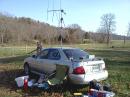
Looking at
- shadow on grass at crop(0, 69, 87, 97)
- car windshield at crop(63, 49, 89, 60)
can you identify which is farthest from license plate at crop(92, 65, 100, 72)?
shadow on grass at crop(0, 69, 87, 97)

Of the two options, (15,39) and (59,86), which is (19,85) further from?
(15,39)

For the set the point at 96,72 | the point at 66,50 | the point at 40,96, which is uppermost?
the point at 66,50

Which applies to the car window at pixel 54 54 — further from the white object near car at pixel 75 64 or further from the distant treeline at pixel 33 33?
the distant treeline at pixel 33 33

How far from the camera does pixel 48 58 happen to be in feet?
39.6

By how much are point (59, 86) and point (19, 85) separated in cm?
158

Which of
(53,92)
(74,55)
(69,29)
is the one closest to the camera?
(53,92)

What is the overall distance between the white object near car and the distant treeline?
219 feet

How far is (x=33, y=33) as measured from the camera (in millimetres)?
102312

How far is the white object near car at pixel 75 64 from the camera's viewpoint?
398 inches

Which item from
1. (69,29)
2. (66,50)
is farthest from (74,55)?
(69,29)

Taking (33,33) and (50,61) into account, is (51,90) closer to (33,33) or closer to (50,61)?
(50,61)

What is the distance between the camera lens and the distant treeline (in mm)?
90625

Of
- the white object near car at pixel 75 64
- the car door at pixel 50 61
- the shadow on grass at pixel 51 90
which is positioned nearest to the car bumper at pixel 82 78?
the white object near car at pixel 75 64

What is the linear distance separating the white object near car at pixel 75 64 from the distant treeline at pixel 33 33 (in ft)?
219
